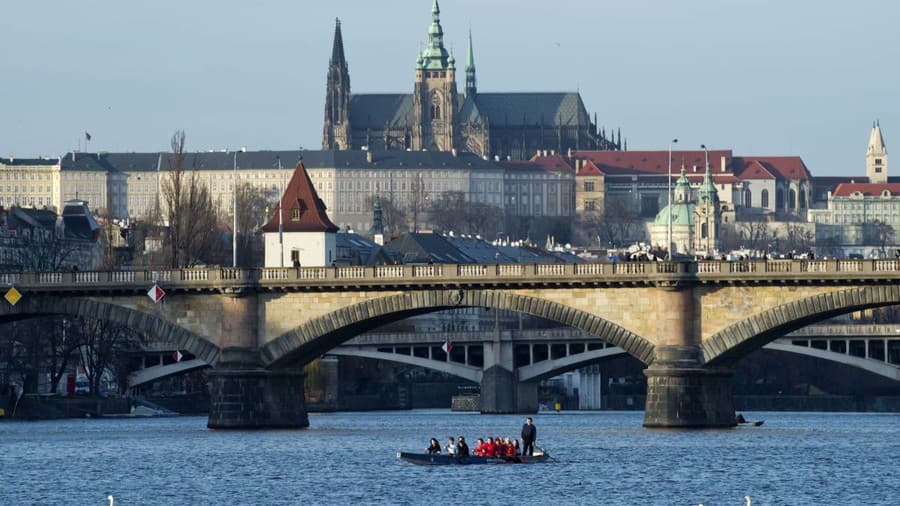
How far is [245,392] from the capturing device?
372 ft

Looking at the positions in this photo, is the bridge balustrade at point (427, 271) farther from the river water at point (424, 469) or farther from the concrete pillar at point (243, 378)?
the concrete pillar at point (243, 378)

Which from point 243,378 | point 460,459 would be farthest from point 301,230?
point 460,459

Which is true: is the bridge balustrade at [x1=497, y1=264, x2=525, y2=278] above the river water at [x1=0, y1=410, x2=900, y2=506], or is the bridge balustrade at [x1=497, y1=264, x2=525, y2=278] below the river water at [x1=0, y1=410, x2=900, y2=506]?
above

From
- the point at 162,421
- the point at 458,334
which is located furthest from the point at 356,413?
the point at 162,421

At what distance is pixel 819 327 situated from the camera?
141500mm

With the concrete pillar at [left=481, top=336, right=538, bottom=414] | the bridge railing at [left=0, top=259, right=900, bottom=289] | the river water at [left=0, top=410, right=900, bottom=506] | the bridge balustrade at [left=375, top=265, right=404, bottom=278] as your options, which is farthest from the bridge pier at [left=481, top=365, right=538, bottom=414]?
the bridge balustrade at [left=375, top=265, right=404, bottom=278]

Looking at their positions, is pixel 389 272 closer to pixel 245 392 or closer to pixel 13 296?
pixel 245 392

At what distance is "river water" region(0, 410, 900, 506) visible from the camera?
82062 mm

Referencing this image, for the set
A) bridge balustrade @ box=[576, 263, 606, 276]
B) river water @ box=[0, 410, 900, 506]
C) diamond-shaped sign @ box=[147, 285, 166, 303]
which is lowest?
river water @ box=[0, 410, 900, 506]

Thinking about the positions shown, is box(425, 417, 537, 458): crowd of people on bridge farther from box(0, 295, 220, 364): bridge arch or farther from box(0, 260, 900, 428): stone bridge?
box(0, 295, 220, 364): bridge arch

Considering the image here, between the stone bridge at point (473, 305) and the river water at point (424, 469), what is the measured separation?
2.33 metres

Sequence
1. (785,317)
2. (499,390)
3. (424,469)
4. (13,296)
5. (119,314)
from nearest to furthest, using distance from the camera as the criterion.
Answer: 1. (424,469)
2. (785,317)
3. (13,296)
4. (119,314)
5. (499,390)

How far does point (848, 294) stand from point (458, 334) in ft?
190

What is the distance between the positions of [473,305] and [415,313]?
152 inches
